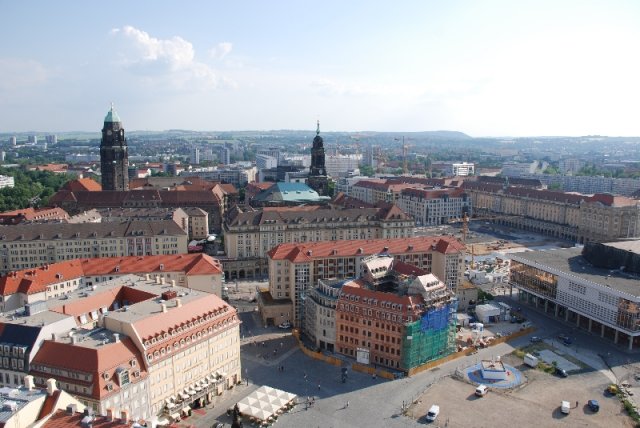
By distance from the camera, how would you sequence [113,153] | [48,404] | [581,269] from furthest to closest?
[113,153], [581,269], [48,404]

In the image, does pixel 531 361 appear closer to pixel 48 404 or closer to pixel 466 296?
pixel 466 296

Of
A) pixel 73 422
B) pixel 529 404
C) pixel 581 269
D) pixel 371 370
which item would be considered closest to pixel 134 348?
pixel 73 422

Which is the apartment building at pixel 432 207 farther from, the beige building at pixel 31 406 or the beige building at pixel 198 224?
the beige building at pixel 31 406

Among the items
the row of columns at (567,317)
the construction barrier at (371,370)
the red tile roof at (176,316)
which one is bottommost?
the construction barrier at (371,370)

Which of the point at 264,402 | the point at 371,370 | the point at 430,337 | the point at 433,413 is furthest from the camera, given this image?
the point at 430,337

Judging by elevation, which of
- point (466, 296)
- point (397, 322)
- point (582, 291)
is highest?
point (582, 291)

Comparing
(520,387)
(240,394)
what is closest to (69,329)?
(240,394)

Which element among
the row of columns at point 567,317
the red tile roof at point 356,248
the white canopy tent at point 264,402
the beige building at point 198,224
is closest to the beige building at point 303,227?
the beige building at point 198,224
